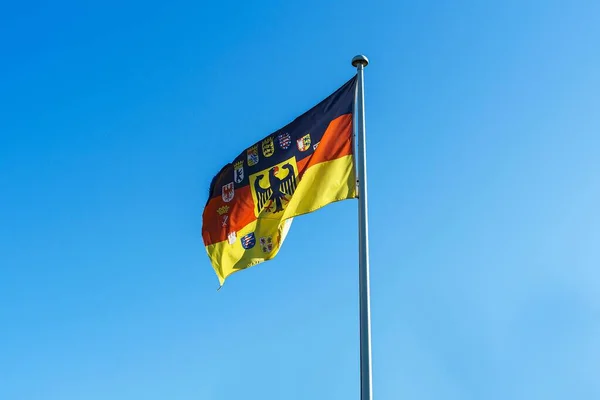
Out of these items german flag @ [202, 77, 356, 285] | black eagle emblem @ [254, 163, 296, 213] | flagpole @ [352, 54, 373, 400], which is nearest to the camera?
flagpole @ [352, 54, 373, 400]

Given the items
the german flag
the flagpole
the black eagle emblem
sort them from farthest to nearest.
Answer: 1. the black eagle emblem
2. the german flag
3. the flagpole

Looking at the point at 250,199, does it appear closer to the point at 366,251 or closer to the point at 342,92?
the point at 342,92

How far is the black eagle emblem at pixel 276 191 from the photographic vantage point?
49.4 feet

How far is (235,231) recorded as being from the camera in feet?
52.2

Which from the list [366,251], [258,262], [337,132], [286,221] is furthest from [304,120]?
[366,251]

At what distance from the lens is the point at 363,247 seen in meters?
12.4

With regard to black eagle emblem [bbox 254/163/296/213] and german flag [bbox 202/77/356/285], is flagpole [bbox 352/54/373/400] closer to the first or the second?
german flag [bbox 202/77/356/285]

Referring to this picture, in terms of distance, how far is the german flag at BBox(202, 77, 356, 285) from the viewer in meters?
14.2

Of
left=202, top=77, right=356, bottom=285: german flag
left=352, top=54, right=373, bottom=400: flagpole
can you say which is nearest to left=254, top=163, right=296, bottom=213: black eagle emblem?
left=202, top=77, right=356, bottom=285: german flag

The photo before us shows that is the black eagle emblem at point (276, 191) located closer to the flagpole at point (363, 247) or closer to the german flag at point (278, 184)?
the german flag at point (278, 184)

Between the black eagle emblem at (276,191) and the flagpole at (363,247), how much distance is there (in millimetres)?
1836

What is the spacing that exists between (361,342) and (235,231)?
5.39 metres

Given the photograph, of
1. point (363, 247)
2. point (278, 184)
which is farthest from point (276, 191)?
point (363, 247)

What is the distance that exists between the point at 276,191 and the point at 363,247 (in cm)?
352
